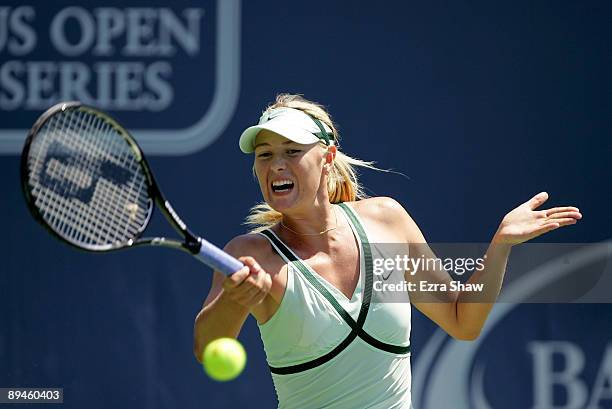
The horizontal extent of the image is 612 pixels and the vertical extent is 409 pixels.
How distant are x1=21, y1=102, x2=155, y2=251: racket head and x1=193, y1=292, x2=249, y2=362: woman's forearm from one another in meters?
0.28

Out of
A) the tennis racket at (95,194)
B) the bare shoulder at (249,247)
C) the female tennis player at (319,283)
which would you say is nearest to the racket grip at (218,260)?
the tennis racket at (95,194)

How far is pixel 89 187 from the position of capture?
3.23m

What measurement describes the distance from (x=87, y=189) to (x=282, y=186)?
0.53 meters

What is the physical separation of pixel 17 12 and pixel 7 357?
4.15 ft

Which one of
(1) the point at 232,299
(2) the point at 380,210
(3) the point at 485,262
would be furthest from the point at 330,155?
(1) the point at 232,299

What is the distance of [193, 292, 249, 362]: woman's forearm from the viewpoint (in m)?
3.17

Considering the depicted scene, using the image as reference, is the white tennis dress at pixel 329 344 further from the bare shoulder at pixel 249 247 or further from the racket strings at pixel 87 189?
the racket strings at pixel 87 189

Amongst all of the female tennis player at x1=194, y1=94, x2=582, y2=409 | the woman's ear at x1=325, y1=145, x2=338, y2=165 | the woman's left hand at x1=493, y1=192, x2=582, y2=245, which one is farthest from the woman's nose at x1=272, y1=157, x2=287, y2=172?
the woman's left hand at x1=493, y1=192, x2=582, y2=245

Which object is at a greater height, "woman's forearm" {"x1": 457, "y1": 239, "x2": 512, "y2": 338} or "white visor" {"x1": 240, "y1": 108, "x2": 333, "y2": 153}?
"white visor" {"x1": 240, "y1": 108, "x2": 333, "y2": 153}

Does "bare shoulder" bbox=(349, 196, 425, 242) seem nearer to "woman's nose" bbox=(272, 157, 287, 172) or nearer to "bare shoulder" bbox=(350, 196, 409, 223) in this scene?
"bare shoulder" bbox=(350, 196, 409, 223)

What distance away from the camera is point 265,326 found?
326cm

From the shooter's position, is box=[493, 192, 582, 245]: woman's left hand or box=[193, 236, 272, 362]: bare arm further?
box=[493, 192, 582, 245]: woman's left hand

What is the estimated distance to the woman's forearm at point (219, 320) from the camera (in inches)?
125

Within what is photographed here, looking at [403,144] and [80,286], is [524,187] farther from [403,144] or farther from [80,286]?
[80,286]
